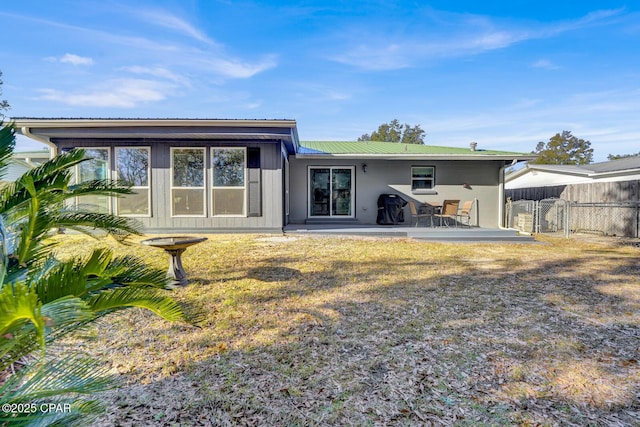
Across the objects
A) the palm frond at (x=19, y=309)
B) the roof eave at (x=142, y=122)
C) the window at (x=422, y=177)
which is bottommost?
the palm frond at (x=19, y=309)

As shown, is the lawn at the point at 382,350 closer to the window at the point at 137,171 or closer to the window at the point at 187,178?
the window at the point at 187,178

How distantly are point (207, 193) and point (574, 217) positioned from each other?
13.0 metres

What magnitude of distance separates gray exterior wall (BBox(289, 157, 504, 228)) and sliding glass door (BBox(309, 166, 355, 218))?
0.18m

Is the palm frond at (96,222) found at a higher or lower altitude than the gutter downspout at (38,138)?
lower

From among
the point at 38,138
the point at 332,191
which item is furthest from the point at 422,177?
the point at 38,138

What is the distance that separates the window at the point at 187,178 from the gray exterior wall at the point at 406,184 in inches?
133

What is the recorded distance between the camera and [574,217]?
12141 mm

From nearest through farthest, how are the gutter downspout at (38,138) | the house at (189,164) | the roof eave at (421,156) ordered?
the gutter downspout at (38,138) → the house at (189,164) → the roof eave at (421,156)

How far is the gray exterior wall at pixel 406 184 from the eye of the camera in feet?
38.0

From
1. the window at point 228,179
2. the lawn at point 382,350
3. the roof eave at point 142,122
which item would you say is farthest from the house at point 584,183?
the window at point 228,179

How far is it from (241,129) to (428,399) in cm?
796

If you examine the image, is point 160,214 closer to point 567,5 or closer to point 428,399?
point 428,399

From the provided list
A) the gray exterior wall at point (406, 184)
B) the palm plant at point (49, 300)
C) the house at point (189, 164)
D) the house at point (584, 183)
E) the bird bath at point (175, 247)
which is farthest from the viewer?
the gray exterior wall at point (406, 184)

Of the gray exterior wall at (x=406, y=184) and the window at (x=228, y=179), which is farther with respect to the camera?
the gray exterior wall at (x=406, y=184)
